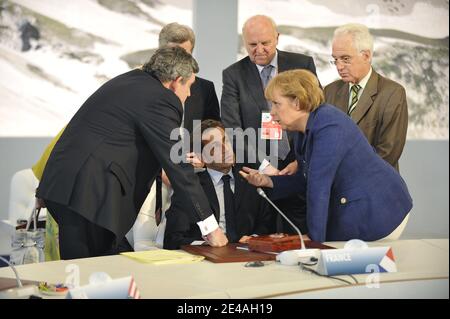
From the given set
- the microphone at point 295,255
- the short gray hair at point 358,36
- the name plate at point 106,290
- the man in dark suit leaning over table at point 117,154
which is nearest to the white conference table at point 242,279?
the microphone at point 295,255

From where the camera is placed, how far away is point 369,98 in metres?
3.76

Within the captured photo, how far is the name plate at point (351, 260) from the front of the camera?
2477 millimetres

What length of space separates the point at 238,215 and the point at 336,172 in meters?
0.83

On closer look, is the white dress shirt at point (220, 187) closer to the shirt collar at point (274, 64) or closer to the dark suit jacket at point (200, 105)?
the dark suit jacket at point (200, 105)

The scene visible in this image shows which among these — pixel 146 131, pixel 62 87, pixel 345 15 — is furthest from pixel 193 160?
pixel 345 15

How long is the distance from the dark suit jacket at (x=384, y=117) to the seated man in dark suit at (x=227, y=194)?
2.14 ft

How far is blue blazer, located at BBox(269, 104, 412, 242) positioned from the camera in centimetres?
288

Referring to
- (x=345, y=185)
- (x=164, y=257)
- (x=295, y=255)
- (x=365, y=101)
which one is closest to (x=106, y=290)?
(x=164, y=257)

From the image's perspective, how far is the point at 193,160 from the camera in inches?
137

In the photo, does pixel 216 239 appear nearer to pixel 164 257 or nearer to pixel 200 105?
pixel 164 257

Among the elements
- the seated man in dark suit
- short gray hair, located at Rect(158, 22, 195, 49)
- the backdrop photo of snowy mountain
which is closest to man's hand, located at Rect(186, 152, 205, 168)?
the seated man in dark suit

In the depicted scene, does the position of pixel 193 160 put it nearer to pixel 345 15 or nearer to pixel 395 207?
pixel 395 207

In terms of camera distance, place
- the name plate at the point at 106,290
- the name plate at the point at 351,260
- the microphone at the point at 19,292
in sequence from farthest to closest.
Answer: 1. the name plate at the point at 351,260
2. the microphone at the point at 19,292
3. the name plate at the point at 106,290
